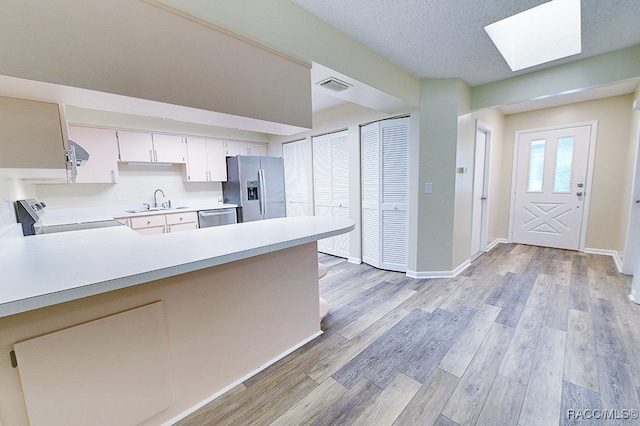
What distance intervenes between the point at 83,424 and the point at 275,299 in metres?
1.06

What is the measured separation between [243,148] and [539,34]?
14.8ft

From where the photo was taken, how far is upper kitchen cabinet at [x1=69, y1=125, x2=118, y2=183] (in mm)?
3240

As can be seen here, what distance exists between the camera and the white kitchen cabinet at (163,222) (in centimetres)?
342

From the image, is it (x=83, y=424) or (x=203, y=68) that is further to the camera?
(x=203, y=68)

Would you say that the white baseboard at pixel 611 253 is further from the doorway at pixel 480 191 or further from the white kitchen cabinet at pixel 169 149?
the white kitchen cabinet at pixel 169 149

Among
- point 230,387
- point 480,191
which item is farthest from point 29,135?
point 480,191

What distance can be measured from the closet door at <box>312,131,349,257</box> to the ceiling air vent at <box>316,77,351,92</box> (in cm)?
154

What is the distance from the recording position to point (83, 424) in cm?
109

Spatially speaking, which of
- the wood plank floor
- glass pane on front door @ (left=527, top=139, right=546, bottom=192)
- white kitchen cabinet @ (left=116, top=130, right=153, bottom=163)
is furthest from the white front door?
white kitchen cabinet @ (left=116, top=130, right=153, bottom=163)

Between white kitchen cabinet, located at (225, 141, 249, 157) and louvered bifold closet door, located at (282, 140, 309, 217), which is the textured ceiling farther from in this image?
white kitchen cabinet, located at (225, 141, 249, 157)

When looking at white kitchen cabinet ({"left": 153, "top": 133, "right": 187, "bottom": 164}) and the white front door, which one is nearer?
white kitchen cabinet ({"left": 153, "top": 133, "right": 187, "bottom": 164})

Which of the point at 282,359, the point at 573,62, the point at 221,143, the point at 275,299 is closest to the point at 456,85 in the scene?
the point at 573,62

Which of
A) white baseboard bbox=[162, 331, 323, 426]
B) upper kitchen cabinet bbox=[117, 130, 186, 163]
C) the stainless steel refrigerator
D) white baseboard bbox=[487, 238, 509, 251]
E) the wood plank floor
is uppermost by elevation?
upper kitchen cabinet bbox=[117, 130, 186, 163]

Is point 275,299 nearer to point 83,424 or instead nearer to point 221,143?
point 83,424
